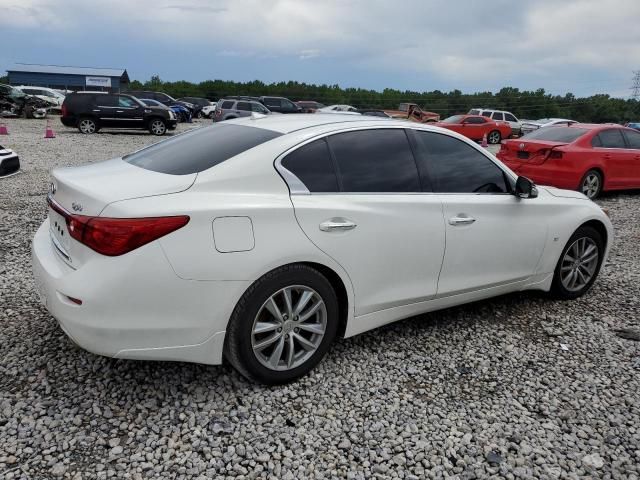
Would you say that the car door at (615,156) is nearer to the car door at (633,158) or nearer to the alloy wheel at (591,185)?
the car door at (633,158)

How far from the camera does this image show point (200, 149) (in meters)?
3.17

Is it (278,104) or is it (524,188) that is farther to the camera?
(278,104)

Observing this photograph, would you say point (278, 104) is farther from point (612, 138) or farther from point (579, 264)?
point (579, 264)

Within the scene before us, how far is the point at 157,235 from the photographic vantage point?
2.45 m

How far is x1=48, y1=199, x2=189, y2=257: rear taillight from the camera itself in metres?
2.43

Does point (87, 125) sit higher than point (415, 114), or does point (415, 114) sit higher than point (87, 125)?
point (415, 114)

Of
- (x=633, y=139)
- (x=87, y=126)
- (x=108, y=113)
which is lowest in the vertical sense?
(x=87, y=126)

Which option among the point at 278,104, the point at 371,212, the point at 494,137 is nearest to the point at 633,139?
the point at 371,212

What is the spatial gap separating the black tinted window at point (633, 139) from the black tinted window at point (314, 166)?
30.7 ft

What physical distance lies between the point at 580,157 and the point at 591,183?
68cm

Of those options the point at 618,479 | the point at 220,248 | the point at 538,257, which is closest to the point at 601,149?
the point at 538,257

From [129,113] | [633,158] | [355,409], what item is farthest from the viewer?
[129,113]

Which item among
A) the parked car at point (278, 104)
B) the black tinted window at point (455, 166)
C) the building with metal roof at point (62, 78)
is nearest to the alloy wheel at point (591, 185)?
the black tinted window at point (455, 166)

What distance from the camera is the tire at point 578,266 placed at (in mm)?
4402
